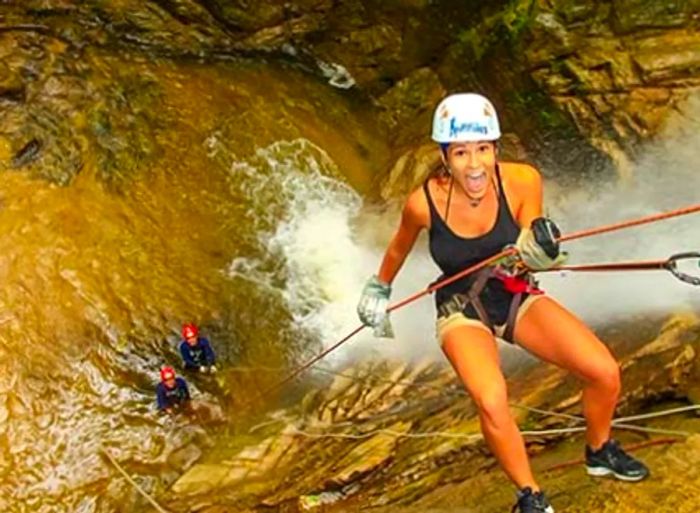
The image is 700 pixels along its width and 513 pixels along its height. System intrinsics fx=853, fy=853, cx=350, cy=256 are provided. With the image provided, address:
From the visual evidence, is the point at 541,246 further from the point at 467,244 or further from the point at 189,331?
the point at 189,331

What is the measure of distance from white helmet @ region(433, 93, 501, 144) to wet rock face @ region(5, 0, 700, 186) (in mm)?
6037

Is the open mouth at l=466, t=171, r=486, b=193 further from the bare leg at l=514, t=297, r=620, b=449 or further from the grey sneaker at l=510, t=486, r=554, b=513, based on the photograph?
the grey sneaker at l=510, t=486, r=554, b=513

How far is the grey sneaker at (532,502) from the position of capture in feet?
14.2

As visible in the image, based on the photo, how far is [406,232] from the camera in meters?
5.02

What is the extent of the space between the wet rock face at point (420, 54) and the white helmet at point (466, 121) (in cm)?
604

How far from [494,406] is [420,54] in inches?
341

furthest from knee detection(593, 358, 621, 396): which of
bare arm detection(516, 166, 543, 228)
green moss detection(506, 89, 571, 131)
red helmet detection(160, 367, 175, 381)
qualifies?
green moss detection(506, 89, 571, 131)

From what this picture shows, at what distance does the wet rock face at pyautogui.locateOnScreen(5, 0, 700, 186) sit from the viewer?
394 inches

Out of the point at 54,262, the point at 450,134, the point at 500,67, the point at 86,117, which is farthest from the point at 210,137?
the point at 450,134

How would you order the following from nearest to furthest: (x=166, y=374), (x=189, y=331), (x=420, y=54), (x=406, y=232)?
1. (x=406, y=232)
2. (x=166, y=374)
3. (x=189, y=331)
4. (x=420, y=54)

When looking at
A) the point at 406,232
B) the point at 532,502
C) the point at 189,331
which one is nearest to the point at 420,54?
the point at 189,331

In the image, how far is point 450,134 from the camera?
4.46 metres

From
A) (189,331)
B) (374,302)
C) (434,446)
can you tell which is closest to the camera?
(374,302)

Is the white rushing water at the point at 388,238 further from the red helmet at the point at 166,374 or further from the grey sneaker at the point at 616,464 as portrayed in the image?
the grey sneaker at the point at 616,464
